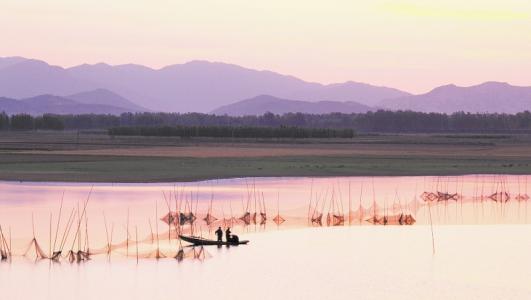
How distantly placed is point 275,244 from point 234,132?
11151 centimetres

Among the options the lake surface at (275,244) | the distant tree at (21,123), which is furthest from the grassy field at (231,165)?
the distant tree at (21,123)

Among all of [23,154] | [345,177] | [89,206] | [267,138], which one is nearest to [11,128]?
[267,138]

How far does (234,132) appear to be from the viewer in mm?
146500

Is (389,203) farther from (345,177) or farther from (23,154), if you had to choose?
(23,154)

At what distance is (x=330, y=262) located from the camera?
31672 mm

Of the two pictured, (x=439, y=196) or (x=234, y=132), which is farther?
(x=234, y=132)

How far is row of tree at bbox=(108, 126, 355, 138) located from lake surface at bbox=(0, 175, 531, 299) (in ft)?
293

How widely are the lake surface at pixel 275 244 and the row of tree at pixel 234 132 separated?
8924 centimetres

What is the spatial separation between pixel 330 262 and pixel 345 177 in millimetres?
35545

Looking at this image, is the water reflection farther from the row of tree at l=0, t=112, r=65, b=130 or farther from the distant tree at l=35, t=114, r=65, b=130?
the distant tree at l=35, t=114, r=65, b=130

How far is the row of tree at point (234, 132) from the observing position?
479ft

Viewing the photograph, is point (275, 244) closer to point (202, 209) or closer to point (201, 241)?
point (201, 241)

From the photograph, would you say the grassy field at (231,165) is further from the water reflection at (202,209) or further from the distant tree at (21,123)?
the distant tree at (21,123)

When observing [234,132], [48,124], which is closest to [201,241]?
[234,132]
